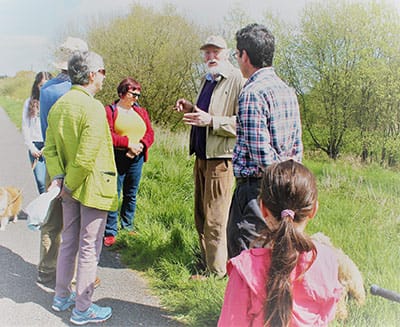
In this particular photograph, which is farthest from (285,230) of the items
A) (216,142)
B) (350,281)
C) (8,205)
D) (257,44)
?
(8,205)

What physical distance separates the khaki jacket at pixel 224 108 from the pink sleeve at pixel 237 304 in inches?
58.6

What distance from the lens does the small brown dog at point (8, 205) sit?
4.26 metres

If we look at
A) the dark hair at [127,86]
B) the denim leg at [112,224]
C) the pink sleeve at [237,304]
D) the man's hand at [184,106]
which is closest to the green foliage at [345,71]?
the man's hand at [184,106]

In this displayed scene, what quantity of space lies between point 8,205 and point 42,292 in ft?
5.50

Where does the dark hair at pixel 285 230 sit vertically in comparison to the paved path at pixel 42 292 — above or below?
above

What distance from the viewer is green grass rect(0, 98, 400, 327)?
2.62m

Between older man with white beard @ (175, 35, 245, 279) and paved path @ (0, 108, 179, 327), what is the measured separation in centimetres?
50

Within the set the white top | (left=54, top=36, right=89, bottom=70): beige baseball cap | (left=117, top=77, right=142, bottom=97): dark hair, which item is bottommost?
the white top

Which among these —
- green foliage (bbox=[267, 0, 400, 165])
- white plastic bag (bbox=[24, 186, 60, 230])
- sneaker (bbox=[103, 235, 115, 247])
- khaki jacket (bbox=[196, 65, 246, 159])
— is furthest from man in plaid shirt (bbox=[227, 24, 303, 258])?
sneaker (bbox=[103, 235, 115, 247])

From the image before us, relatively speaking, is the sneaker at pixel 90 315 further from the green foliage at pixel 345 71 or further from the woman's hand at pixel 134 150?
the green foliage at pixel 345 71

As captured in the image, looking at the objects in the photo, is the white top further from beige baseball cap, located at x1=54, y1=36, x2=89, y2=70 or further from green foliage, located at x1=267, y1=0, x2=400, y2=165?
green foliage, located at x1=267, y1=0, x2=400, y2=165

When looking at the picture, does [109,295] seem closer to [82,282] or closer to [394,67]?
[82,282]

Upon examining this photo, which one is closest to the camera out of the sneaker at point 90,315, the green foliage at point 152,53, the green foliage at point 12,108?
the sneaker at point 90,315

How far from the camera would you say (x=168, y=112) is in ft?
16.7
